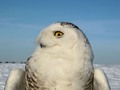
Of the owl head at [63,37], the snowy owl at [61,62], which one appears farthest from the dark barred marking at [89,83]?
the owl head at [63,37]

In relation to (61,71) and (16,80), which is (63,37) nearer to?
(61,71)

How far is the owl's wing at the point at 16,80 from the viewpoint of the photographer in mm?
4070

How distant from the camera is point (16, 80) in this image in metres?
4.11

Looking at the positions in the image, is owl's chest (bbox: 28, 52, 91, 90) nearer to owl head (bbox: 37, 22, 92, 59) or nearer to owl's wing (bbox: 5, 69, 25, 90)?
owl head (bbox: 37, 22, 92, 59)

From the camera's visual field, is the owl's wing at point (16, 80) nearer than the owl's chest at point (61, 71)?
No

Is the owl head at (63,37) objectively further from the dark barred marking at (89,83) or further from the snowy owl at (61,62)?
the dark barred marking at (89,83)

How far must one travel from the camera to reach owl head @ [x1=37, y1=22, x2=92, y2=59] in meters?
3.90

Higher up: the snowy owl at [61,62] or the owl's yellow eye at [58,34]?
the owl's yellow eye at [58,34]

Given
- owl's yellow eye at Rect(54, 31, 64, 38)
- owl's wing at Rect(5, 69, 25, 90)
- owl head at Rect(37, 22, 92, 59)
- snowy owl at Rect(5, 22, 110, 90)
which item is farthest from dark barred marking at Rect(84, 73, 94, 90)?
owl's wing at Rect(5, 69, 25, 90)

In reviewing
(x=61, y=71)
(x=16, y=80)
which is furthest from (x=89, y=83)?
(x=16, y=80)

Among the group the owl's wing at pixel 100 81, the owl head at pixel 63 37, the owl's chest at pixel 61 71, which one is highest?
the owl head at pixel 63 37

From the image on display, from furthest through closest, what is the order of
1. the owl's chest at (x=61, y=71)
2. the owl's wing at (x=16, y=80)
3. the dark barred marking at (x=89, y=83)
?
the owl's wing at (x=16, y=80)
the dark barred marking at (x=89, y=83)
the owl's chest at (x=61, y=71)

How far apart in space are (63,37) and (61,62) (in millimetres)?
301

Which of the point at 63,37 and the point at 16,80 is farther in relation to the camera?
the point at 16,80
